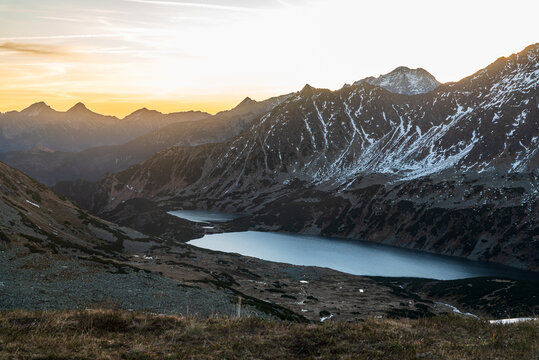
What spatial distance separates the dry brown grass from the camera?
13.5m

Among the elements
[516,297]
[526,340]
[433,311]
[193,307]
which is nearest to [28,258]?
[193,307]

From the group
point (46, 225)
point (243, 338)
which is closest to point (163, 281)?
point (46, 225)

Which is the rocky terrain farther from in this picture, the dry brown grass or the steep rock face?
the dry brown grass

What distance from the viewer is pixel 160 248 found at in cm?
12144

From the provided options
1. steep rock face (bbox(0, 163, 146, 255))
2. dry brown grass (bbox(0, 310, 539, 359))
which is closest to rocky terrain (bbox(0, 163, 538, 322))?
steep rock face (bbox(0, 163, 146, 255))

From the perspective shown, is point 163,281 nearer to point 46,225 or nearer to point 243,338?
point 46,225

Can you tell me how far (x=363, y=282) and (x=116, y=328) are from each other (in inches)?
5297

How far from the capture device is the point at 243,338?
15.2 metres

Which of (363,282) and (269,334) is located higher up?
(269,334)

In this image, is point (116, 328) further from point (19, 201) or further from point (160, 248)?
point (160, 248)

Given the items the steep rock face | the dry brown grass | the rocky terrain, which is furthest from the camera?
the steep rock face

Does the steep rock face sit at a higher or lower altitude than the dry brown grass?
lower

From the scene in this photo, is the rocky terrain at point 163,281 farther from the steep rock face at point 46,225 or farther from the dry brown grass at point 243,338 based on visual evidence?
the dry brown grass at point 243,338

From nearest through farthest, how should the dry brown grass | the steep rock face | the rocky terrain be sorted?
the dry brown grass, the rocky terrain, the steep rock face
